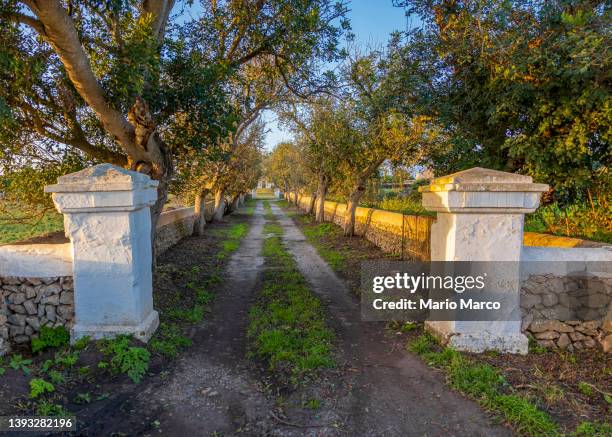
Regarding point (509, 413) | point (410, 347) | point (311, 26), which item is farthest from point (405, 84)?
point (509, 413)

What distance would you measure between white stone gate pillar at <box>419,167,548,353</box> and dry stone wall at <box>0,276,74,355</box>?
15.2ft

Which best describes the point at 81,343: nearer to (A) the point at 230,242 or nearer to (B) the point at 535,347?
(B) the point at 535,347

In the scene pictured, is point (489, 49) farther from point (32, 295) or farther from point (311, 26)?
point (32, 295)

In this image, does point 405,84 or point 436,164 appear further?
point 436,164

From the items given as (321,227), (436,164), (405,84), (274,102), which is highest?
(274,102)

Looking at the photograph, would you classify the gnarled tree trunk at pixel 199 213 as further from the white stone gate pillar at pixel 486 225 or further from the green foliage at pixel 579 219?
the white stone gate pillar at pixel 486 225

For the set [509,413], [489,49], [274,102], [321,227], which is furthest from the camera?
[321,227]

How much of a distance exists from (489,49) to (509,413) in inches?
204

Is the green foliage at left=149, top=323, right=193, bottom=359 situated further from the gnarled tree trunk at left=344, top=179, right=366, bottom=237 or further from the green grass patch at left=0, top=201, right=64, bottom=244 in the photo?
the gnarled tree trunk at left=344, top=179, right=366, bottom=237

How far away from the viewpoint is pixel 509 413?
3.11 meters

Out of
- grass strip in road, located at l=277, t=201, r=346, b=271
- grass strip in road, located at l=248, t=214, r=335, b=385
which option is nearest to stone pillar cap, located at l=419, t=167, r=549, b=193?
grass strip in road, located at l=248, t=214, r=335, b=385

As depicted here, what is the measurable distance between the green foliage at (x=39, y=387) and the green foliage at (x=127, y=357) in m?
0.60

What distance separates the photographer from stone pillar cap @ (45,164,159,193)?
409cm

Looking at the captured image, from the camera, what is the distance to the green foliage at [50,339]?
4262 mm
